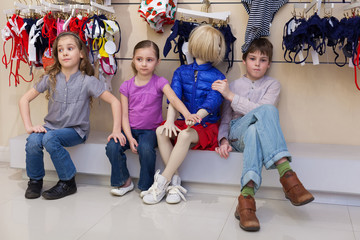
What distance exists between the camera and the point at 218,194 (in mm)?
2586

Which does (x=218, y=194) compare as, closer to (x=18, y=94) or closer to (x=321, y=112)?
(x=321, y=112)

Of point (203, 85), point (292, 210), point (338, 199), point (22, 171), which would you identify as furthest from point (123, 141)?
point (338, 199)

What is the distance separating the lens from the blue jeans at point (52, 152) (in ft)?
8.36

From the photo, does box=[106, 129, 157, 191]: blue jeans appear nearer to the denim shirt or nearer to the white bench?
the white bench

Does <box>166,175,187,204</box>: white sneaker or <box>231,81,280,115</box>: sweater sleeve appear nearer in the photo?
<box>166,175,187,204</box>: white sneaker

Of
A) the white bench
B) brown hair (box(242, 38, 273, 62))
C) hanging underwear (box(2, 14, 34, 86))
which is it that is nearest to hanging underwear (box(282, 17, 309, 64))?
brown hair (box(242, 38, 273, 62))

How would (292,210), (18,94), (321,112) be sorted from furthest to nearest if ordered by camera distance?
(18,94) → (321,112) → (292,210)

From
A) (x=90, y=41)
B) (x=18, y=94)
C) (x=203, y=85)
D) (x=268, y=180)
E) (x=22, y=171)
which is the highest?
(x=90, y=41)

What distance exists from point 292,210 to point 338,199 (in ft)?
1.01

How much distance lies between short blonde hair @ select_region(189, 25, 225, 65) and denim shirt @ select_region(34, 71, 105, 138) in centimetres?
64

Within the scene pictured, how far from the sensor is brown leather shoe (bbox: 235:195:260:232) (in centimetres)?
204

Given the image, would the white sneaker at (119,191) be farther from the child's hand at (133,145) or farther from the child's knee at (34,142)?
the child's knee at (34,142)

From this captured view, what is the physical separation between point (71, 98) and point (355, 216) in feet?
5.82

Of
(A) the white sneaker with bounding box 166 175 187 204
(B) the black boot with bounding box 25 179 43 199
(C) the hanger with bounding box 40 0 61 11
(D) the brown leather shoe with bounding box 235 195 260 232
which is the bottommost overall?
(B) the black boot with bounding box 25 179 43 199
